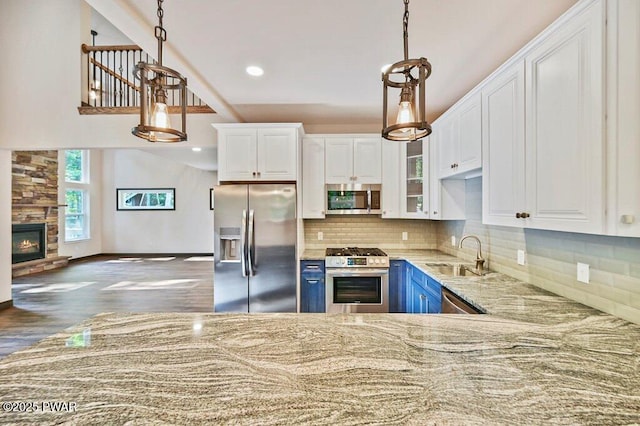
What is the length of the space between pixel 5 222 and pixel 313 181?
435 cm

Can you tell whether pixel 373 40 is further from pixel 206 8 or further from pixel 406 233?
pixel 406 233

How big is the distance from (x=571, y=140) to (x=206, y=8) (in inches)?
84.6

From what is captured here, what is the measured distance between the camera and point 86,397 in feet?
2.62

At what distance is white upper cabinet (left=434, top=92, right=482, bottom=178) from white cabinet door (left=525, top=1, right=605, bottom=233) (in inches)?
24.1

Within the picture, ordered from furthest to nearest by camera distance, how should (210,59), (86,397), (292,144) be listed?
1. (292,144)
2. (210,59)
3. (86,397)

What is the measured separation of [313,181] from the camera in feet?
12.0

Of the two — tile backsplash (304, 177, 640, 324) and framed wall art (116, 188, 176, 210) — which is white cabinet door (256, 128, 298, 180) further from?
framed wall art (116, 188, 176, 210)

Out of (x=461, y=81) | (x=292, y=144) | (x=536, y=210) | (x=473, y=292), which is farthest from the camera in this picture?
(x=292, y=144)

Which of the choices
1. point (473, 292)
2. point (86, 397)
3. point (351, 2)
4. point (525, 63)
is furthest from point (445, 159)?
point (86, 397)

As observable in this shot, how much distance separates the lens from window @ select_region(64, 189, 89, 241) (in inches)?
293

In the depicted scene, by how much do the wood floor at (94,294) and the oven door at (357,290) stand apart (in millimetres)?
2044

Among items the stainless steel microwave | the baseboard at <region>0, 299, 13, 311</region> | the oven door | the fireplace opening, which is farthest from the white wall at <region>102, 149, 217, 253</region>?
the oven door

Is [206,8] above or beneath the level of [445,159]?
above

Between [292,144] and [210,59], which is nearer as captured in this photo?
[210,59]
